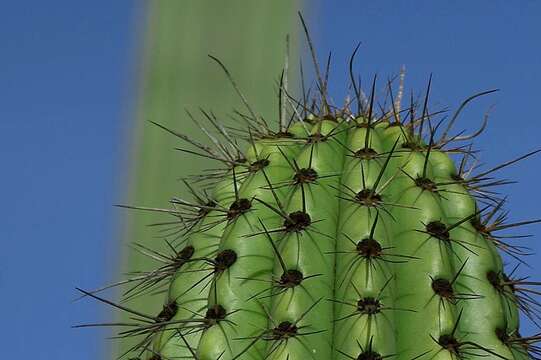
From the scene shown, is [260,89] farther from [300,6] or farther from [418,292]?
[418,292]

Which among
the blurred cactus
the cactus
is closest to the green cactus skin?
the cactus

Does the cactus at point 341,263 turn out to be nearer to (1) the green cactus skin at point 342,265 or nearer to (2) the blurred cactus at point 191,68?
(1) the green cactus skin at point 342,265

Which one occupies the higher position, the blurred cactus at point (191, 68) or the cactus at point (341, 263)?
the blurred cactus at point (191, 68)

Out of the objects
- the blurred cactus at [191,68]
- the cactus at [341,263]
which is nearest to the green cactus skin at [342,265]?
the cactus at [341,263]

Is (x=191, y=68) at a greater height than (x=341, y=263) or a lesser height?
greater

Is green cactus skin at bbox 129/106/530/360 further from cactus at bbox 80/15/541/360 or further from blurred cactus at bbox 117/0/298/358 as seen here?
blurred cactus at bbox 117/0/298/358

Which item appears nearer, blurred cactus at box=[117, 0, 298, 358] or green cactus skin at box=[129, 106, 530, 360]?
green cactus skin at box=[129, 106, 530, 360]

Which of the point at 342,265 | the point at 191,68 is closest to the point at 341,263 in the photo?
the point at 342,265

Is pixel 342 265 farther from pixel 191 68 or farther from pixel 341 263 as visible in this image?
pixel 191 68

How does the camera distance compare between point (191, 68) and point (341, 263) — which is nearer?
point (341, 263)
